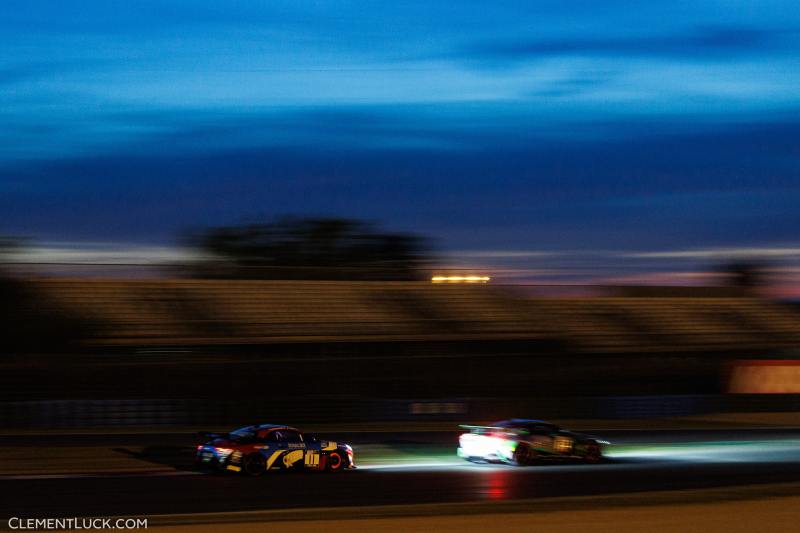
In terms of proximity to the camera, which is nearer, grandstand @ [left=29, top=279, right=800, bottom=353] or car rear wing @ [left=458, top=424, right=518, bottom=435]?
car rear wing @ [left=458, top=424, right=518, bottom=435]

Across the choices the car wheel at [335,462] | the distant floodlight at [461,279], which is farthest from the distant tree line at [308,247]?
the car wheel at [335,462]

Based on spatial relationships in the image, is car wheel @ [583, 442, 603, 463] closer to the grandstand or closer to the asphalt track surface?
the asphalt track surface

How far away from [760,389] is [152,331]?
2412 centimetres

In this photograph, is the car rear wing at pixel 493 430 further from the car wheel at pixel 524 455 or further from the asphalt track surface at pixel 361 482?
the asphalt track surface at pixel 361 482

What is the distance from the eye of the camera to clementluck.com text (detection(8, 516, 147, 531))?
12.6 m

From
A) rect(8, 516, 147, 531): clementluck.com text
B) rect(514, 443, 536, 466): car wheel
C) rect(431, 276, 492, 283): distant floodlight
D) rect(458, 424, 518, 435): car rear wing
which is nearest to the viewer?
rect(8, 516, 147, 531): clementluck.com text

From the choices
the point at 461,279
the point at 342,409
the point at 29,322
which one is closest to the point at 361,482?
the point at 342,409

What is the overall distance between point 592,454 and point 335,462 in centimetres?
612

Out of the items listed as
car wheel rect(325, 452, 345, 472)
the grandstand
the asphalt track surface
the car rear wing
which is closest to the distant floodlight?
Answer: the grandstand

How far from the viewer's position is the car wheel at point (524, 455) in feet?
72.4

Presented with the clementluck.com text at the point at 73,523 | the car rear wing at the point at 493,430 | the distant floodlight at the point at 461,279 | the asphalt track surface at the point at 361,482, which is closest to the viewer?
the clementluck.com text at the point at 73,523

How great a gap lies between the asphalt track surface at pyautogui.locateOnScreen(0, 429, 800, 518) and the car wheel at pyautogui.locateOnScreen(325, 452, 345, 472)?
23 cm

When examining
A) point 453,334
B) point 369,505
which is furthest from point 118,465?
point 453,334

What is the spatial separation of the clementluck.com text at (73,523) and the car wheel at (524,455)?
34.0ft
